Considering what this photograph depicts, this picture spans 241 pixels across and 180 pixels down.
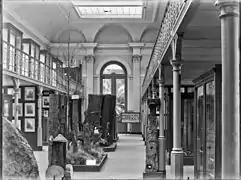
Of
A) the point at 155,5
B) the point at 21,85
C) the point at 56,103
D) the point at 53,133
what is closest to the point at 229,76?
the point at 56,103

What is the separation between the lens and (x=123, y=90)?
35625mm

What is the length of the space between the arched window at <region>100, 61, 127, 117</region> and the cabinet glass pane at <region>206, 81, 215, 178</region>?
2867 cm

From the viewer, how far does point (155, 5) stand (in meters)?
29.7

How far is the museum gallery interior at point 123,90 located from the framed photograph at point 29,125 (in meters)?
0.04

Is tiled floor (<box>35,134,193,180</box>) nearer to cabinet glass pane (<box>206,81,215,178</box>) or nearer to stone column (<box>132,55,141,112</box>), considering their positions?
cabinet glass pane (<box>206,81,215,178</box>)

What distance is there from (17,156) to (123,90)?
31864 mm

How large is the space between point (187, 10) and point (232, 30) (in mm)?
2464

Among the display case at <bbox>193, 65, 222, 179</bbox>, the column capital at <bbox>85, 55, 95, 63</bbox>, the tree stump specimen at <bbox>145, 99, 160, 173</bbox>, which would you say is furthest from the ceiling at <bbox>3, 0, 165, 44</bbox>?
the display case at <bbox>193, 65, 222, 179</bbox>

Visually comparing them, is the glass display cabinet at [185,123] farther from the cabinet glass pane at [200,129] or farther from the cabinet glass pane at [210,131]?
the cabinet glass pane at [210,131]

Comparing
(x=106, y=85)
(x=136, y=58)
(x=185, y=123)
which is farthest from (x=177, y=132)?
(x=106, y=85)

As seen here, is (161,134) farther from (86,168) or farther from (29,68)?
(29,68)

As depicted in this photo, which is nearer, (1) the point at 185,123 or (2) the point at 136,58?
(1) the point at 185,123

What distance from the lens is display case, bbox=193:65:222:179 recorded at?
5.78 metres

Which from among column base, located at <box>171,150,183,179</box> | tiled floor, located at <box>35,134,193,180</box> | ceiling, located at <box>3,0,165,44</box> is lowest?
tiled floor, located at <box>35,134,193,180</box>
